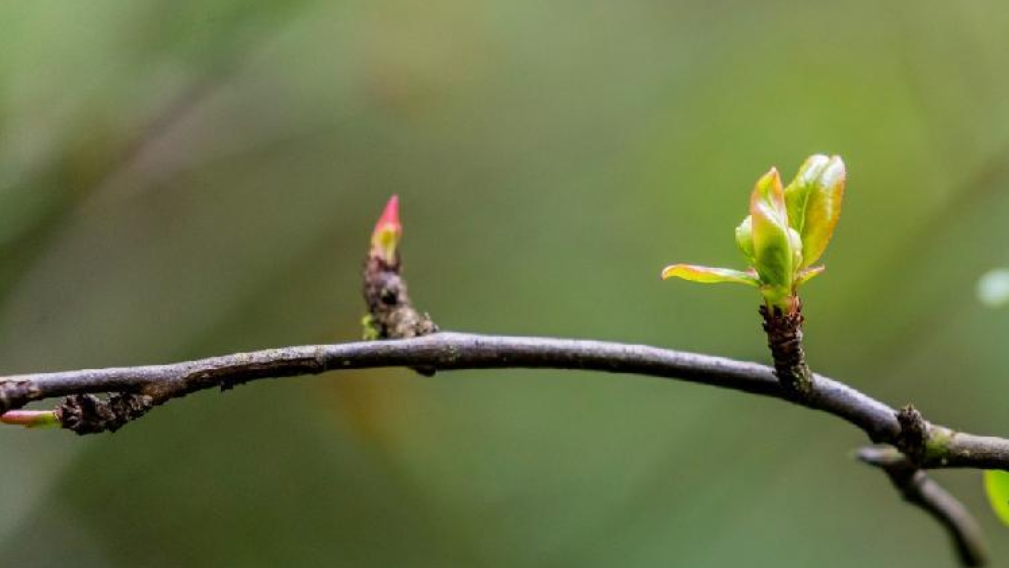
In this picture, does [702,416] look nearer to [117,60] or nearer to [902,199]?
[902,199]

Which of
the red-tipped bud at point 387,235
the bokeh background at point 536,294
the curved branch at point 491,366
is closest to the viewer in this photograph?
the curved branch at point 491,366

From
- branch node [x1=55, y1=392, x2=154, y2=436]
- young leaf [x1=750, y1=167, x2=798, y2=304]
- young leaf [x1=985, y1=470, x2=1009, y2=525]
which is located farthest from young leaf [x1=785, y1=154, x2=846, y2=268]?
branch node [x1=55, y1=392, x2=154, y2=436]

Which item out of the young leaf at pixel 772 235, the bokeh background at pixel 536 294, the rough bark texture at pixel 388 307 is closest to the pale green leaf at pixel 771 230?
the young leaf at pixel 772 235

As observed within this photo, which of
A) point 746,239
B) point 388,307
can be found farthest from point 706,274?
point 388,307

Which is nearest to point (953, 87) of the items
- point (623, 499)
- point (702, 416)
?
point (702, 416)

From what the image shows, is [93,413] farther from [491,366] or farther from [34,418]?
[491,366]

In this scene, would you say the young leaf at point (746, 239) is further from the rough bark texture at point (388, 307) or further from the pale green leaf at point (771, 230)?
the rough bark texture at point (388, 307)

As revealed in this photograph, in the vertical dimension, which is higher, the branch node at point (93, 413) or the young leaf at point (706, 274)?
the young leaf at point (706, 274)
